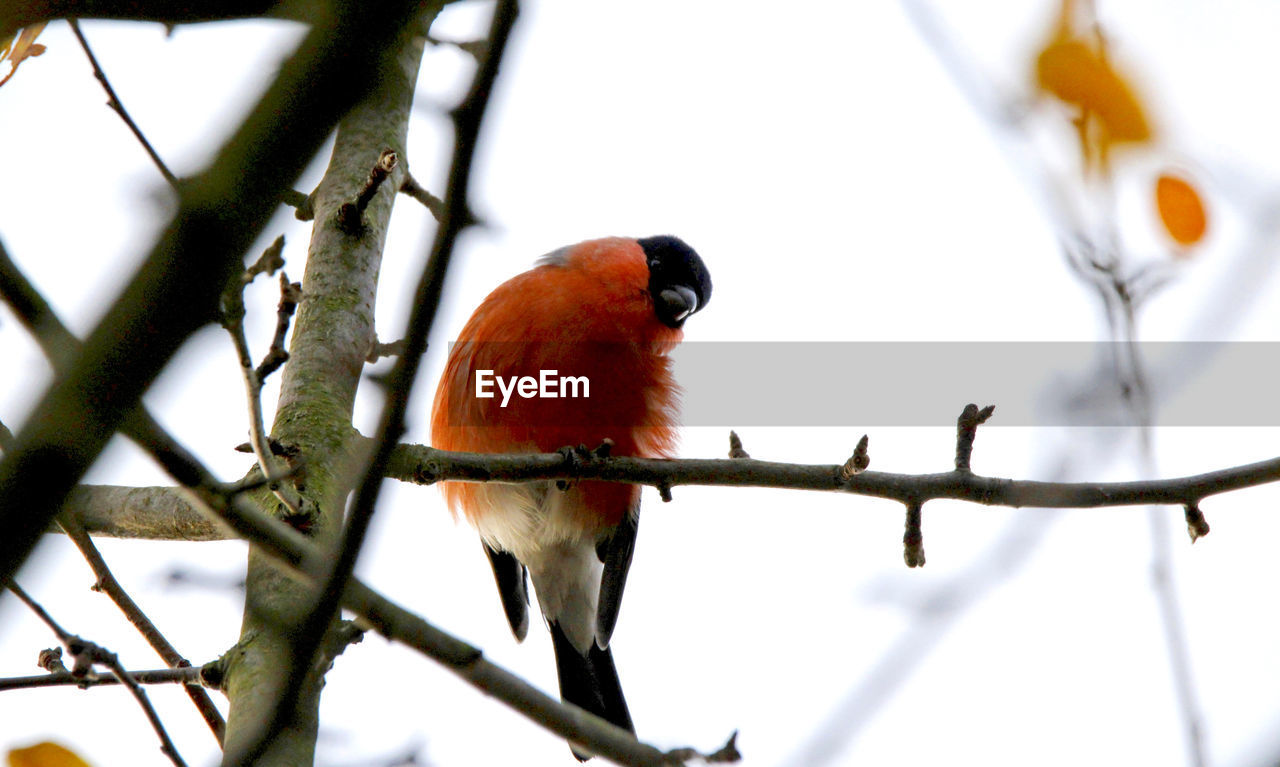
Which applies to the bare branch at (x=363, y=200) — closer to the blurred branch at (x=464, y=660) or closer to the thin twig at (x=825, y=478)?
the thin twig at (x=825, y=478)

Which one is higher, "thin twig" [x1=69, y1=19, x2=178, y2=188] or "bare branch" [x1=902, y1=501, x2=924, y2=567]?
"thin twig" [x1=69, y1=19, x2=178, y2=188]

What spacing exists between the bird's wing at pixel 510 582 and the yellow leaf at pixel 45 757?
3.25 metres

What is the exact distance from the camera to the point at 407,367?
1.26 metres

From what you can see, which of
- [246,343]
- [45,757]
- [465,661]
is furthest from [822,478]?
[45,757]

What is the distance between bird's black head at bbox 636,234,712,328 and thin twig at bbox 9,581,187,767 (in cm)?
285

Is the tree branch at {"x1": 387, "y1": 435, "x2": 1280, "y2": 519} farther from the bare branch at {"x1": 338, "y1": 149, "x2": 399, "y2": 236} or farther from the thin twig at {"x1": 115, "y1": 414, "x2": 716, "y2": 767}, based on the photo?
the bare branch at {"x1": 338, "y1": 149, "x2": 399, "y2": 236}

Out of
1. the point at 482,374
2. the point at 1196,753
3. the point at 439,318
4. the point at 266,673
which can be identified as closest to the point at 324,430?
the point at 266,673

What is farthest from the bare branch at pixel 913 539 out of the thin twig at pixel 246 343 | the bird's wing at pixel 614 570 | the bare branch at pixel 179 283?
the bird's wing at pixel 614 570

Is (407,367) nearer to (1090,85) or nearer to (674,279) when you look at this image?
(1090,85)

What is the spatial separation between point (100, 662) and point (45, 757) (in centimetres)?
47

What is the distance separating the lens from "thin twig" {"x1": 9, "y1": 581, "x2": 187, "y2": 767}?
177 cm

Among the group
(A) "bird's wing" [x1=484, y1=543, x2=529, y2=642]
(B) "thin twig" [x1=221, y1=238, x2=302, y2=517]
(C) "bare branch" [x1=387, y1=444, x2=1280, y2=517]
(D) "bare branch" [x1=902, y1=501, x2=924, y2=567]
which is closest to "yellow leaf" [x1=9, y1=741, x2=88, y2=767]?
(B) "thin twig" [x1=221, y1=238, x2=302, y2=517]

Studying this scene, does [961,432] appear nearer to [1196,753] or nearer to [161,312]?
[1196,753]

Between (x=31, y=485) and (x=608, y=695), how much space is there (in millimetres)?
3797
